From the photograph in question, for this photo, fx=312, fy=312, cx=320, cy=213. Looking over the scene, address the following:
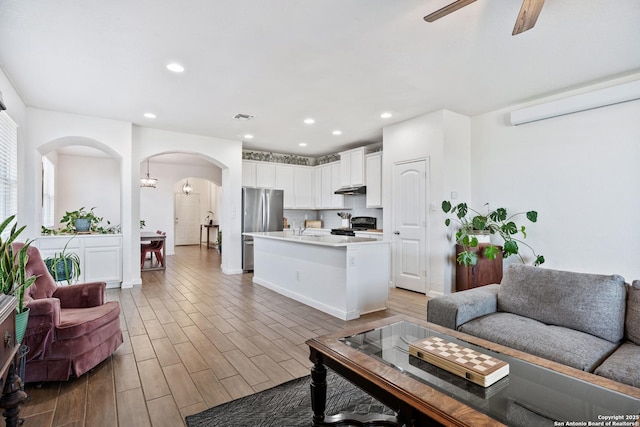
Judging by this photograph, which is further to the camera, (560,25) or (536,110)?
(536,110)

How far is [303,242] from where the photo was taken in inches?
162

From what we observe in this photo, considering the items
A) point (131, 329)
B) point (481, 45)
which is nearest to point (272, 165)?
point (131, 329)

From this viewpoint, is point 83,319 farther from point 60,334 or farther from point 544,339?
point 544,339

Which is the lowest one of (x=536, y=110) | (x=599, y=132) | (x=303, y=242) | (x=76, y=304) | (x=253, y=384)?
(x=253, y=384)

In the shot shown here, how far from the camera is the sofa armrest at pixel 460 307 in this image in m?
2.30

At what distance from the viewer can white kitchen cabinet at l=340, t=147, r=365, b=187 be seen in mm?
6332

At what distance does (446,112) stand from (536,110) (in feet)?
3.58

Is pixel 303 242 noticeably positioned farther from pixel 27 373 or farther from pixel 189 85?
pixel 27 373

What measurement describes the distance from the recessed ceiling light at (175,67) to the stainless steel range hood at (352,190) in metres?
3.96

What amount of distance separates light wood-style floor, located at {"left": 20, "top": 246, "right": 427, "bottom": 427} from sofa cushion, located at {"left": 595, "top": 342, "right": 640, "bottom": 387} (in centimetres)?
183

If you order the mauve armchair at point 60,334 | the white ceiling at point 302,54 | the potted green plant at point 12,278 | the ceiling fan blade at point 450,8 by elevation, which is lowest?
the mauve armchair at point 60,334

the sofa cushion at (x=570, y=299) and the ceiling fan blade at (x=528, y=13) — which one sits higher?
the ceiling fan blade at (x=528, y=13)

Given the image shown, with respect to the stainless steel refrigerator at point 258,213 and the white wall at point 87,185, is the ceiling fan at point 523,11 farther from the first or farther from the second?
the white wall at point 87,185

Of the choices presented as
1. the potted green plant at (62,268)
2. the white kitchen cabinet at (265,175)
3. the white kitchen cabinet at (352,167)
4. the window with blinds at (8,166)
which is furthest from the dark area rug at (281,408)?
the white kitchen cabinet at (265,175)
